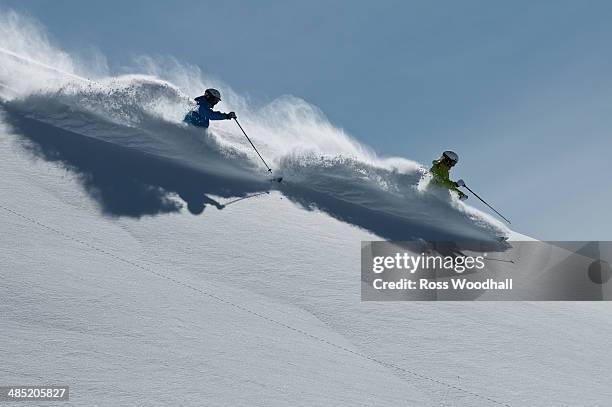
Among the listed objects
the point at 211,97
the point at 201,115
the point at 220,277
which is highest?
the point at 211,97

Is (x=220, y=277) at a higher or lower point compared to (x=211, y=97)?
lower

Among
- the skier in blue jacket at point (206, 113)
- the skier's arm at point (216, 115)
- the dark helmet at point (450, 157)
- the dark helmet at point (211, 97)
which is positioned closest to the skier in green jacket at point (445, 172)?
the dark helmet at point (450, 157)

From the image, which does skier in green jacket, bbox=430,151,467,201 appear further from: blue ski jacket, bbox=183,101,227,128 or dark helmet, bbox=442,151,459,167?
blue ski jacket, bbox=183,101,227,128

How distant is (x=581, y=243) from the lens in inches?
468

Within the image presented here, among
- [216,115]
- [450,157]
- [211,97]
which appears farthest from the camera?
[450,157]

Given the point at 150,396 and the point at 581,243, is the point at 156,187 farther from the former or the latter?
the point at 581,243

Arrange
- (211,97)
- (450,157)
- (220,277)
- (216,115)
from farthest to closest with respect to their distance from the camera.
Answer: (450,157) → (216,115) → (211,97) → (220,277)

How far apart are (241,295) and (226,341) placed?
1.16 metres

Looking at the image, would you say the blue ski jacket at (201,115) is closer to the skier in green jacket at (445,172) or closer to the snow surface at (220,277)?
the snow surface at (220,277)

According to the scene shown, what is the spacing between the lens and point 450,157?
11711 millimetres

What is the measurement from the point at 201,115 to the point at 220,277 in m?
4.44

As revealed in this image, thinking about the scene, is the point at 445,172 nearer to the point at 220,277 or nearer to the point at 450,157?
the point at 450,157

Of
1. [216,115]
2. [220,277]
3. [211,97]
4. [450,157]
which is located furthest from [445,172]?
[220,277]

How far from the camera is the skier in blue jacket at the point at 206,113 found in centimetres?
1108
